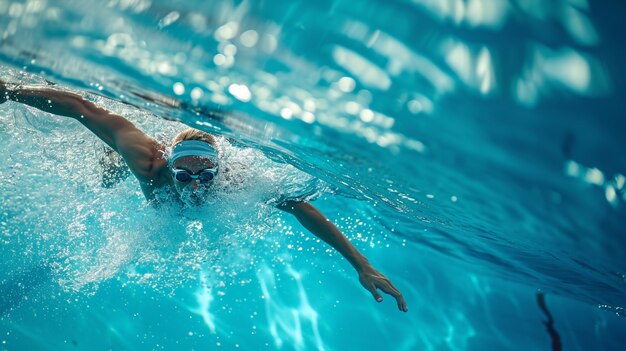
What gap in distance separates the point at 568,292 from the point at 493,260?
9.55ft

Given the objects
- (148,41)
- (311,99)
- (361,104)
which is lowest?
(361,104)

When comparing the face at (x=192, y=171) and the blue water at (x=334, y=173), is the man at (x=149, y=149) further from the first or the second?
the blue water at (x=334, y=173)

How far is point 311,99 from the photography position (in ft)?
13.0

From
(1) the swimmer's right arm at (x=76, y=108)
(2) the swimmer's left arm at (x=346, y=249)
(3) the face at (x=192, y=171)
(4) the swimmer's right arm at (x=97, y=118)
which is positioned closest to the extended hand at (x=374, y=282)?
(2) the swimmer's left arm at (x=346, y=249)

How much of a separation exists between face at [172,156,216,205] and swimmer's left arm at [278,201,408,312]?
1.70 m

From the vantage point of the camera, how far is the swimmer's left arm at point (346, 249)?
4.69m

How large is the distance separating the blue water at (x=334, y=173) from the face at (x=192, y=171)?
789 mm

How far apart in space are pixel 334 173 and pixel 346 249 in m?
2.51

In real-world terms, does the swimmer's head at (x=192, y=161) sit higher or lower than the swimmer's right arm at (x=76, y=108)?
lower

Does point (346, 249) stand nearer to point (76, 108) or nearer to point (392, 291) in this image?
point (392, 291)

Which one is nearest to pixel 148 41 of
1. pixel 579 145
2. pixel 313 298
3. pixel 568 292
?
pixel 579 145

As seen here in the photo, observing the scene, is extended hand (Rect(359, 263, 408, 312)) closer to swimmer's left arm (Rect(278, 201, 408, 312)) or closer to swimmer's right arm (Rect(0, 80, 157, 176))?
swimmer's left arm (Rect(278, 201, 408, 312))

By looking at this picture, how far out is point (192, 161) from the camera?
541 cm

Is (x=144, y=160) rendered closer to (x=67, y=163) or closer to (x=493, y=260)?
(x=67, y=163)
